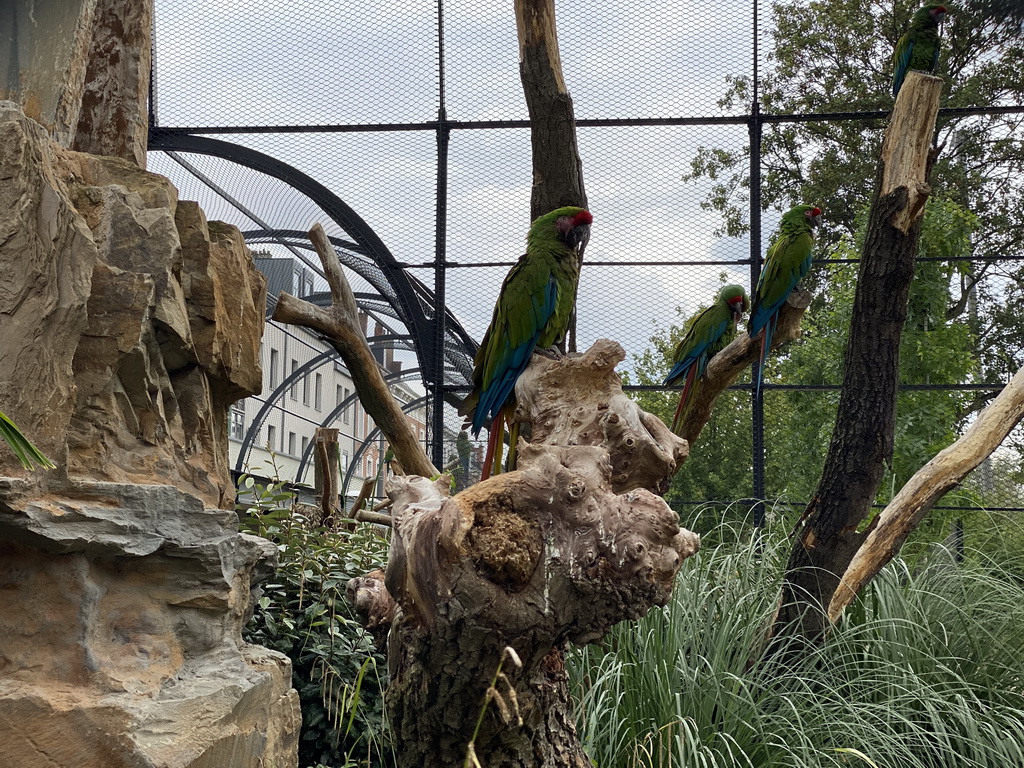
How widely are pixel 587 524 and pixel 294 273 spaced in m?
6.54

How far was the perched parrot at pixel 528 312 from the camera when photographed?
3156 mm

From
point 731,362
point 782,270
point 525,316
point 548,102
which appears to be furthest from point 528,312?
point 782,270

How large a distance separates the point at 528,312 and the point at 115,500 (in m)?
1.57

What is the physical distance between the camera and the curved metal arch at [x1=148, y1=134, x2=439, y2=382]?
5.83 meters

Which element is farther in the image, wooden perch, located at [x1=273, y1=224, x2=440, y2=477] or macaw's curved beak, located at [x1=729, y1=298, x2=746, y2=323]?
macaw's curved beak, located at [x1=729, y1=298, x2=746, y2=323]

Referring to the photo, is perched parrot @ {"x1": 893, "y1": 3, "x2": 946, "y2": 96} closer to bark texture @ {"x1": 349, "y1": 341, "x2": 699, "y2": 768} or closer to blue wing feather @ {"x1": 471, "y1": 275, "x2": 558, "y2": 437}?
blue wing feather @ {"x1": 471, "y1": 275, "x2": 558, "y2": 437}

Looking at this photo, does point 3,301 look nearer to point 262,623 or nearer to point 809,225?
→ point 262,623

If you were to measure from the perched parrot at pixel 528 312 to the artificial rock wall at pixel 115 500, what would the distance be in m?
1.01

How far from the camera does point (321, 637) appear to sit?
3305mm

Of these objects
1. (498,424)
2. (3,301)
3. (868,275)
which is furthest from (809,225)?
(3,301)

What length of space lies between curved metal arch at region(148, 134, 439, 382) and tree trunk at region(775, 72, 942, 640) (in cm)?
292

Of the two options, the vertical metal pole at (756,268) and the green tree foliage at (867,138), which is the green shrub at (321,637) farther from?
the green tree foliage at (867,138)

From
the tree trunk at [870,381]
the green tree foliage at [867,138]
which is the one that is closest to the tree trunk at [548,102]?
the tree trunk at [870,381]

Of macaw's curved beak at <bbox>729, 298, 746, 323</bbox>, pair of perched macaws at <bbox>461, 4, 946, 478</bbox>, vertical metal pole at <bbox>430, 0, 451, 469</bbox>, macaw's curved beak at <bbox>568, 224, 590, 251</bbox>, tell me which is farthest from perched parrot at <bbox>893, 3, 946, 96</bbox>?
vertical metal pole at <bbox>430, 0, 451, 469</bbox>
